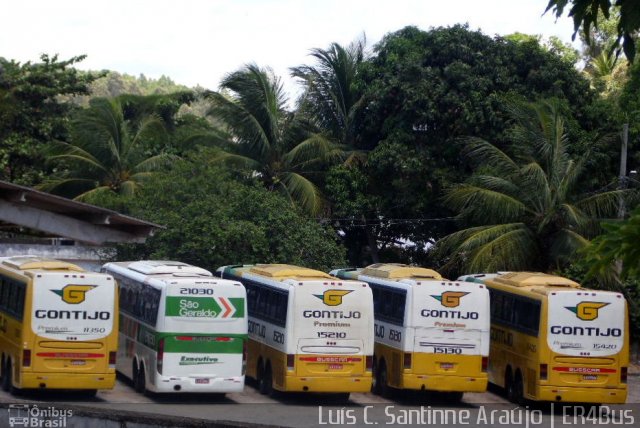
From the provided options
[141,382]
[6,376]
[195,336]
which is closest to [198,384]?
[195,336]

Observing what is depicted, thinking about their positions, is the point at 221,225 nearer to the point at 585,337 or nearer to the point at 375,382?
the point at 375,382

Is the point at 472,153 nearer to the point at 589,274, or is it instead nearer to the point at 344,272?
the point at 344,272

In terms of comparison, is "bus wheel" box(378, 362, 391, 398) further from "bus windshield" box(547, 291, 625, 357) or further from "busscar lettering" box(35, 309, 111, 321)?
"busscar lettering" box(35, 309, 111, 321)

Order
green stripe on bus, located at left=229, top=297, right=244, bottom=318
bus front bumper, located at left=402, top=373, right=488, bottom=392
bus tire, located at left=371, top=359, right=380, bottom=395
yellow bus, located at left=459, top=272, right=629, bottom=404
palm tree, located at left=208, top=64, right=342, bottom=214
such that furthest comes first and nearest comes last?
palm tree, located at left=208, top=64, right=342, bottom=214, bus tire, located at left=371, top=359, right=380, bottom=395, bus front bumper, located at left=402, top=373, right=488, bottom=392, yellow bus, located at left=459, top=272, right=629, bottom=404, green stripe on bus, located at left=229, top=297, right=244, bottom=318

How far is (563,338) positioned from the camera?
Answer: 2109cm

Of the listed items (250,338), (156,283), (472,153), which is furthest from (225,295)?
(472,153)

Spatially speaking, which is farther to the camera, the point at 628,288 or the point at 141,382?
the point at 628,288

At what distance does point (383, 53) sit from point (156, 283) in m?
19.9

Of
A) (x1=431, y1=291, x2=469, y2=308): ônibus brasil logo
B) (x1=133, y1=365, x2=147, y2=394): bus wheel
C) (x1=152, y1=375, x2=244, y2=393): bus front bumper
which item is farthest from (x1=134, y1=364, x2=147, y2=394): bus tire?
(x1=431, y1=291, x2=469, y2=308): ônibus brasil logo

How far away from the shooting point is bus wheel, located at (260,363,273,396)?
71.5ft

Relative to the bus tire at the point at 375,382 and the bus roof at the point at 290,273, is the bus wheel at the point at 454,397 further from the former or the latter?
the bus roof at the point at 290,273

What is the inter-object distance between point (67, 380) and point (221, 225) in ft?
34.9

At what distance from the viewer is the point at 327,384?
20453 millimetres

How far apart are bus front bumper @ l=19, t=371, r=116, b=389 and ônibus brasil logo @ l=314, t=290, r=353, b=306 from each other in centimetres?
423
